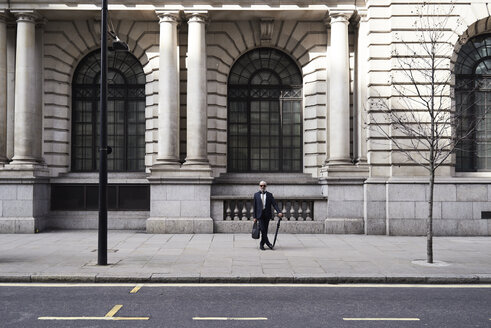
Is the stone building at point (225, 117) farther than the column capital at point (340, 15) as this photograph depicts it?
No

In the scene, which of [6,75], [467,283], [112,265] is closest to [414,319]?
[467,283]

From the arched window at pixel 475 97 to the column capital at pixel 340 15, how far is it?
4583 millimetres

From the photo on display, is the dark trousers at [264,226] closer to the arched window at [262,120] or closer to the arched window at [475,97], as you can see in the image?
the arched window at [262,120]

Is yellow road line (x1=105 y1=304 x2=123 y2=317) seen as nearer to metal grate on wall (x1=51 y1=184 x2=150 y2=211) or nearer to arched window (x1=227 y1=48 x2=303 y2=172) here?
metal grate on wall (x1=51 y1=184 x2=150 y2=211)

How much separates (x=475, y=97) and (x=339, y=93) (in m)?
5.38

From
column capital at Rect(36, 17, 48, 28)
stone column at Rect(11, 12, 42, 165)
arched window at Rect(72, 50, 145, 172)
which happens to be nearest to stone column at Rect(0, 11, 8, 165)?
stone column at Rect(11, 12, 42, 165)

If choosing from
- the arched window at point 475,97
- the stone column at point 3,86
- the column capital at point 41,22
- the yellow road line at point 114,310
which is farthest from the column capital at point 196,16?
the yellow road line at point 114,310

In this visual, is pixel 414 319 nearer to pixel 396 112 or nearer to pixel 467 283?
pixel 467 283

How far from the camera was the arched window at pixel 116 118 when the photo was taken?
19.9 m

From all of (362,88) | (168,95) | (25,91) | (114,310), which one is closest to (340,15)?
(362,88)

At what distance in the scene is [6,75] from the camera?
18562mm

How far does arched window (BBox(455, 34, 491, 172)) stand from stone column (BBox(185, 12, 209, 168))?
9711 millimetres

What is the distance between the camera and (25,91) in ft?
59.6

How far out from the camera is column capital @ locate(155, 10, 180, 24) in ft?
59.7
